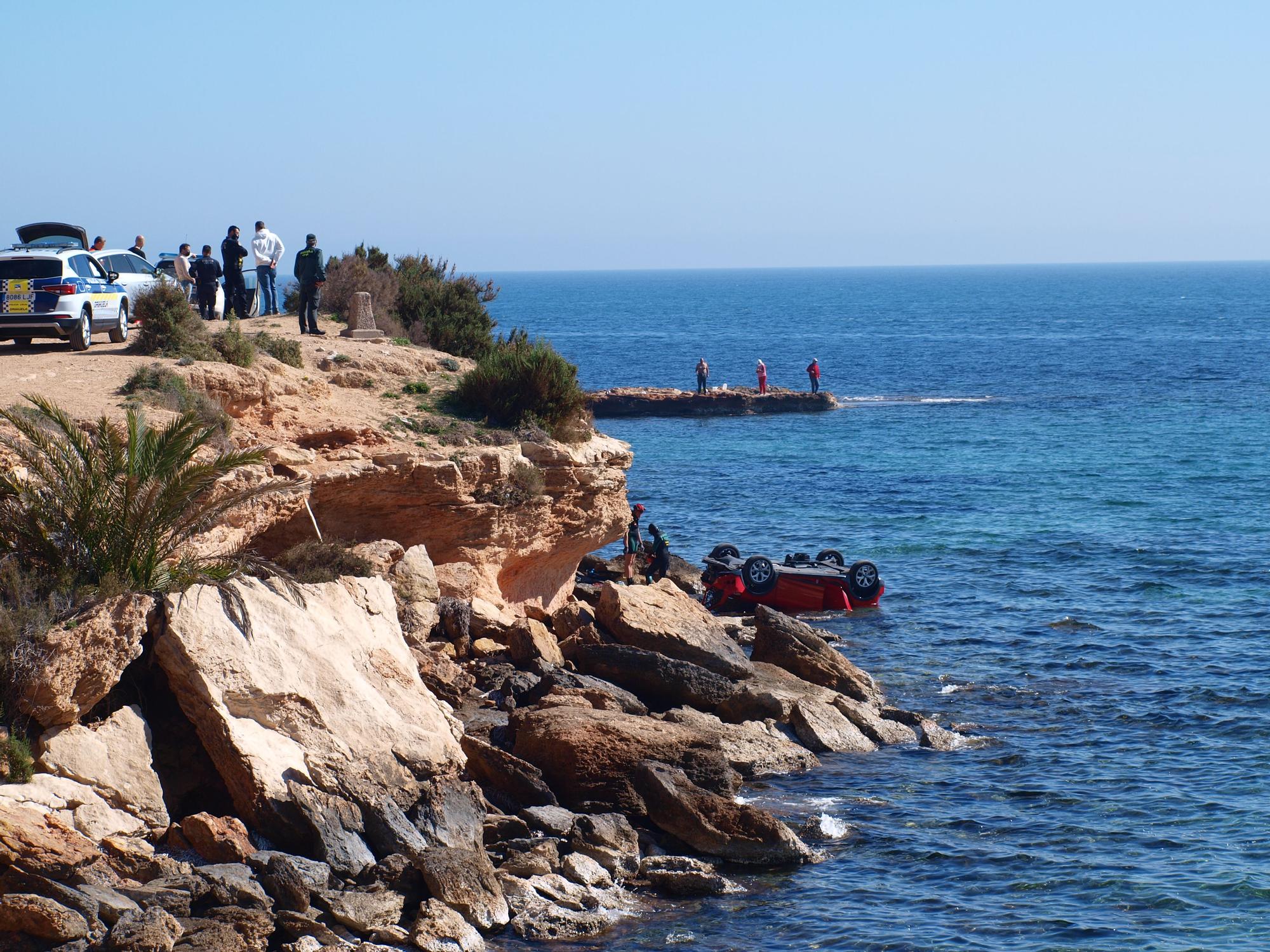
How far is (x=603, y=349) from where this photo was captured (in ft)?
354

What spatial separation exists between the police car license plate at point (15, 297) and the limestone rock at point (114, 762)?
33.8 ft

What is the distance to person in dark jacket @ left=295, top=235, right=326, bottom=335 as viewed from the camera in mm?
24500

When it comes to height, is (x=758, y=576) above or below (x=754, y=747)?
above

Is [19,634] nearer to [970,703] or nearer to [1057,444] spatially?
[970,703]

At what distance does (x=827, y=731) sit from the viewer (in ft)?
63.3

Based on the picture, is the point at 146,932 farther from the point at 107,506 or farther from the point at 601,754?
the point at 601,754

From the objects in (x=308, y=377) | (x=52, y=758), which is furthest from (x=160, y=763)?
(x=308, y=377)

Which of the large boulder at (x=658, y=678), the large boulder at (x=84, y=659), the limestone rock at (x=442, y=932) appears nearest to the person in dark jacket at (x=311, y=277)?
the large boulder at (x=658, y=678)

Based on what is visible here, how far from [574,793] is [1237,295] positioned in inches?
8033

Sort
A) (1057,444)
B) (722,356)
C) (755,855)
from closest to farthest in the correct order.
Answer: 1. (755,855)
2. (1057,444)
3. (722,356)

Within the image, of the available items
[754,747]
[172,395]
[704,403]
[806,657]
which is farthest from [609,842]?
[704,403]

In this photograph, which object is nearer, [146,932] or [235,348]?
[146,932]

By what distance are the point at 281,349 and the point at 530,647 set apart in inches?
266

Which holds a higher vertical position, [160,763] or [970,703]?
[160,763]
